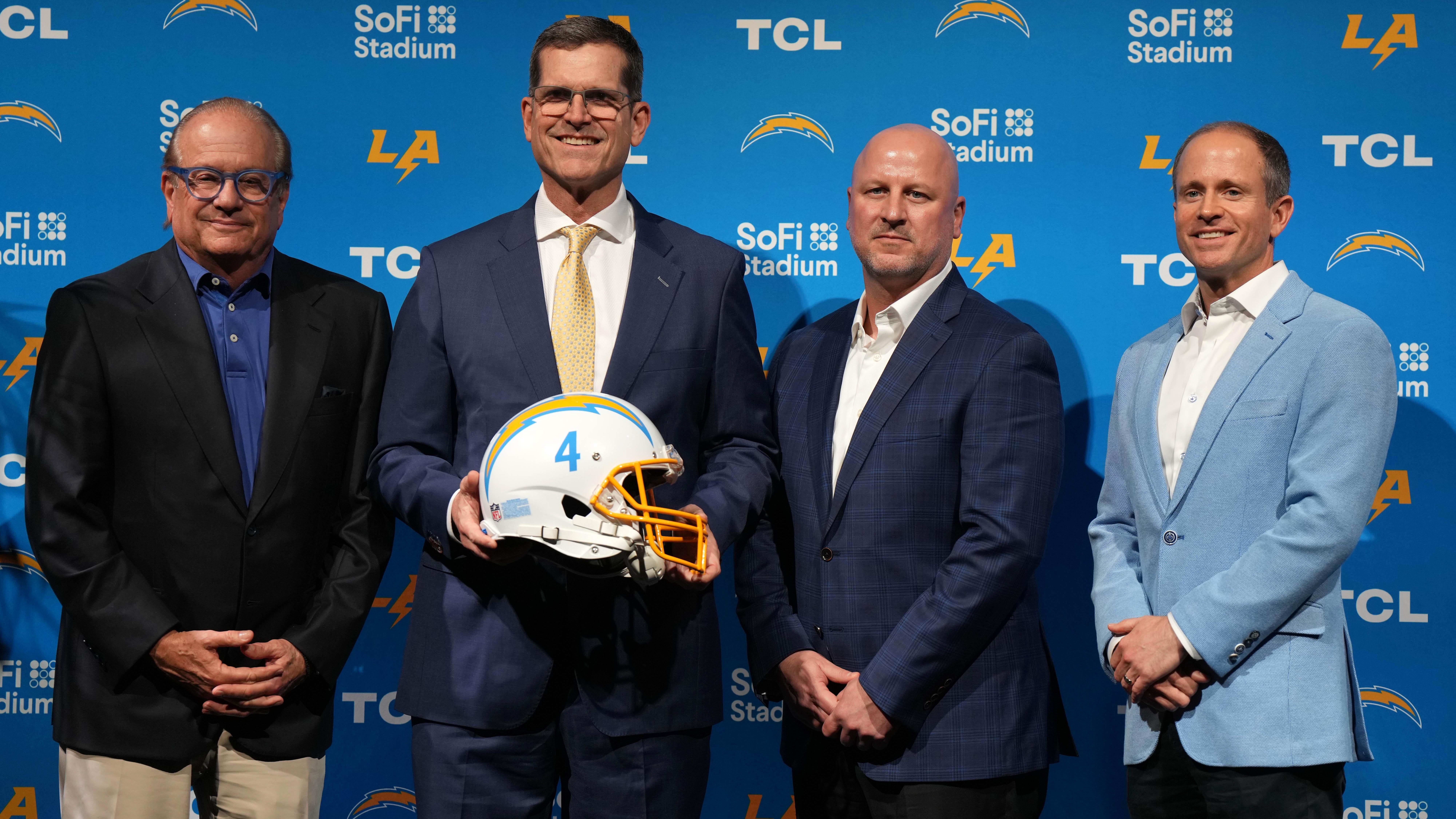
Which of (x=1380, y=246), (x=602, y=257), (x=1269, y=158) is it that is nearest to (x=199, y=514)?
(x=602, y=257)

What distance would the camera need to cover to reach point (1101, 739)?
3.29 meters

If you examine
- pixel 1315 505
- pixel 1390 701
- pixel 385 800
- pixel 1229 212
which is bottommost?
pixel 385 800

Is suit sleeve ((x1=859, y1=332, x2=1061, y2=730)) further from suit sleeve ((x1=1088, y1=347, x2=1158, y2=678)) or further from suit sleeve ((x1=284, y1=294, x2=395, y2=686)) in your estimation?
suit sleeve ((x1=284, y1=294, x2=395, y2=686))

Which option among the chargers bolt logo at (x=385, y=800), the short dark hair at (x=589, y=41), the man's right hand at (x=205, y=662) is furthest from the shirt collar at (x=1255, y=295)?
the chargers bolt logo at (x=385, y=800)

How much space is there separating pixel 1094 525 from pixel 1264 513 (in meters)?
0.43

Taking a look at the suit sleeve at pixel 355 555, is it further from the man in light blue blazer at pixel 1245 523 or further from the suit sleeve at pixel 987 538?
the man in light blue blazer at pixel 1245 523

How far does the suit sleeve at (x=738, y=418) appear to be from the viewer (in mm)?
2271

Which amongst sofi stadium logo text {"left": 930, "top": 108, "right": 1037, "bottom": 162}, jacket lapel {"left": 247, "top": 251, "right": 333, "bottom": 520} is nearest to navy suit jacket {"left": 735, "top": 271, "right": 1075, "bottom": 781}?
sofi stadium logo text {"left": 930, "top": 108, "right": 1037, "bottom": 162}

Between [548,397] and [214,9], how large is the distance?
2021mm

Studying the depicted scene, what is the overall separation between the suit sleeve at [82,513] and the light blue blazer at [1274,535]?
2087 millimetres

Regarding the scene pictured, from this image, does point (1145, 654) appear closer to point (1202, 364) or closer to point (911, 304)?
point (1202, 364)

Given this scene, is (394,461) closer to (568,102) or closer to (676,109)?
(568,102)

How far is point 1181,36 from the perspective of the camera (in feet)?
10.6

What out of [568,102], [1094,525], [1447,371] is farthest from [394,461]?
[1447,371]
